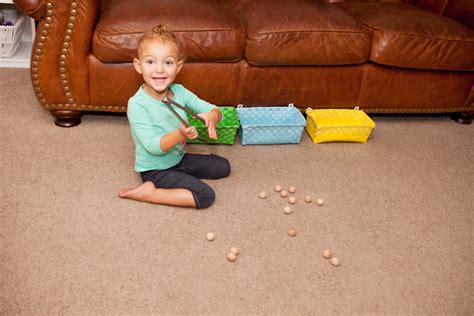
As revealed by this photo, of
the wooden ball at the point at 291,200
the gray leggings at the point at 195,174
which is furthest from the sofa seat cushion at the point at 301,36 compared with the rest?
the wooden ball at the point at 291,200

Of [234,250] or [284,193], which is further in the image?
[284,193]

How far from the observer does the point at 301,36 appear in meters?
1.95

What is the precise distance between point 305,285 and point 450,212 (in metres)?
0.76

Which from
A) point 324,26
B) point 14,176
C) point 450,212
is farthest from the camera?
point 324,26

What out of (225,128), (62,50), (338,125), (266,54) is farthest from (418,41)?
(62,50)

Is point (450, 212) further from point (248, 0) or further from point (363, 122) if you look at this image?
point (248, 0)

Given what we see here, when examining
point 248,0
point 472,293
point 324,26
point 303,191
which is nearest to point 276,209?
point 303,191

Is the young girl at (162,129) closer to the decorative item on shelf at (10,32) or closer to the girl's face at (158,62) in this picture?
the girl's face at (158,62)

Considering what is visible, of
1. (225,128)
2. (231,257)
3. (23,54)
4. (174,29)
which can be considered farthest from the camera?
(23,54)

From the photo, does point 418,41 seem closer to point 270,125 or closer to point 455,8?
point 455,8

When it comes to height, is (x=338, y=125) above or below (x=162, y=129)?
below

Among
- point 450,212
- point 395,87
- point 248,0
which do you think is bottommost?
point 450,212

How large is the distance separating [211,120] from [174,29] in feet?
1.57

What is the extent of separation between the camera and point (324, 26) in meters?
1.99
